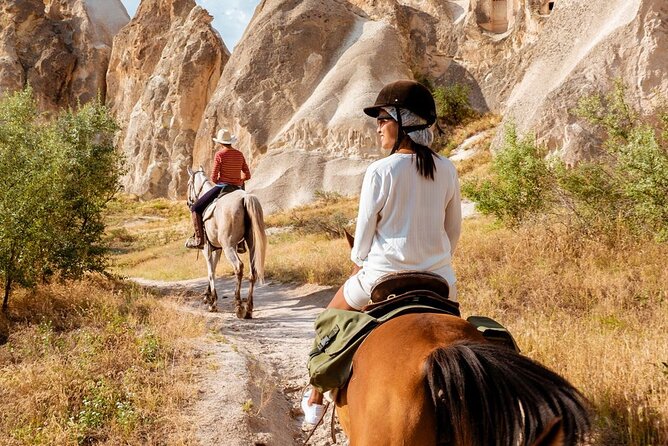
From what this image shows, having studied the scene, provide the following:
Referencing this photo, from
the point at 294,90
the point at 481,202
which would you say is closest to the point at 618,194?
the point at 481,202

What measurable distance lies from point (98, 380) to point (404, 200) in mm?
3335

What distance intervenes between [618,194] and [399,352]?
775 centimetres

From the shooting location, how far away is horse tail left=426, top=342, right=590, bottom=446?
5.74 ft

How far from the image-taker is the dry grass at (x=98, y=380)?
3.67 metres

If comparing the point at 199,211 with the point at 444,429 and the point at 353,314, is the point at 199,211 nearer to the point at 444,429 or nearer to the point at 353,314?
the point at 353,314

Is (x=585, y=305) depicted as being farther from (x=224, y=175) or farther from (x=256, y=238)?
(x=224, y=175)

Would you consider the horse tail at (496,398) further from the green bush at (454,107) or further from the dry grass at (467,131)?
the green bush at (454,107)

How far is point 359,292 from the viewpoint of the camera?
2.89m

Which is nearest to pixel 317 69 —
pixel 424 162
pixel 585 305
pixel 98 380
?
pixel 585 305

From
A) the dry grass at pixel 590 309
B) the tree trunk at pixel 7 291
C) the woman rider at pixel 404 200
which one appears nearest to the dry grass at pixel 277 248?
the dry grass at pixel 590 309

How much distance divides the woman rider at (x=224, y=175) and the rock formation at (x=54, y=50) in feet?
155

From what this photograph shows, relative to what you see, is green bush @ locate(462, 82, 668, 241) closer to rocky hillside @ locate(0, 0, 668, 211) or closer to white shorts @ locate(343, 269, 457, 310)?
rocky hillside @ locate(0, 0, 668, 211)

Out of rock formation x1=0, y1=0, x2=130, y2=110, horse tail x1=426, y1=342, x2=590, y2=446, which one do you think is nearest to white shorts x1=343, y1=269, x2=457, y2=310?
horse tail x1=426, y1=342, x2=590, y2=446

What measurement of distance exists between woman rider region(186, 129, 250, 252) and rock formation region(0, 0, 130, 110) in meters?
47.3
